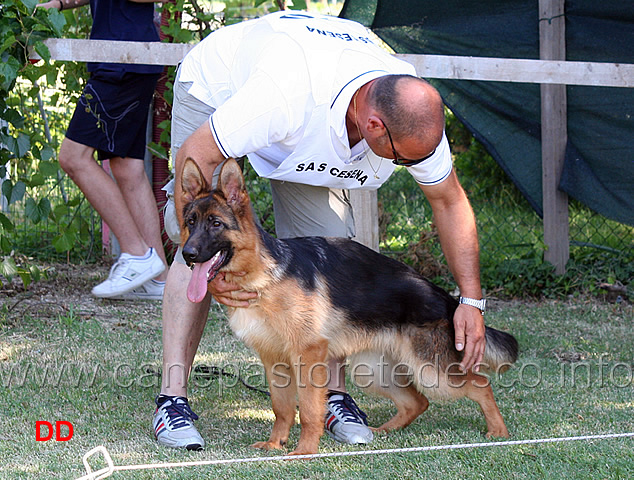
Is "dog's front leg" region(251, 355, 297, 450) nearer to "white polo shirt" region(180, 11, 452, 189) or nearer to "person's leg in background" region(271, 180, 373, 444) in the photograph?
"person's leg in background" region(271, 180, 373, 444)

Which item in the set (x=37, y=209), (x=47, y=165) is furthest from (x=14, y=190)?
(x=47, y=165)

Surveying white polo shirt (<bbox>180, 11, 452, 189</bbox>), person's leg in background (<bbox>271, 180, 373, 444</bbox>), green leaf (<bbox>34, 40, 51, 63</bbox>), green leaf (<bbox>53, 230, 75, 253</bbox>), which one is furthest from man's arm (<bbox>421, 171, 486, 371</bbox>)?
green leaf (<bbox>53, 230, 75, 253</bbox>)

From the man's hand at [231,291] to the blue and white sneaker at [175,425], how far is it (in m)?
0.57

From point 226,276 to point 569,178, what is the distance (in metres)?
3.78

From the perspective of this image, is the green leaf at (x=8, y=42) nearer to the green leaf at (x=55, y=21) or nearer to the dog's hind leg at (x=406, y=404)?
the green leaf at (x=55, y=21)

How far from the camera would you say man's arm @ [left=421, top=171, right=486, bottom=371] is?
3.36 metres

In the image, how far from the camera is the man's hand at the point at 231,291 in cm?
314

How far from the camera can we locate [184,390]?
3.47 metres

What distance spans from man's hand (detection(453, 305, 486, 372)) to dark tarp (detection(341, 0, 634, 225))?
304 centimetres

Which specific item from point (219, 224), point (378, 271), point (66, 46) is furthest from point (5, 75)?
point (378, 271)

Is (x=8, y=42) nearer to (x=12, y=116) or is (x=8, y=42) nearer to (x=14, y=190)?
(x=12, y=116)

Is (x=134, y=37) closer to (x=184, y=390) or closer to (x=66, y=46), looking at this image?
(x=66, y=46)

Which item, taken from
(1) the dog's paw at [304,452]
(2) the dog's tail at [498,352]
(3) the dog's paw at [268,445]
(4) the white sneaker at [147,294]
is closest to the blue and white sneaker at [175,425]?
(3) the dog's paw at [268,445]

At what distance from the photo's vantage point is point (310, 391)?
315 cm
